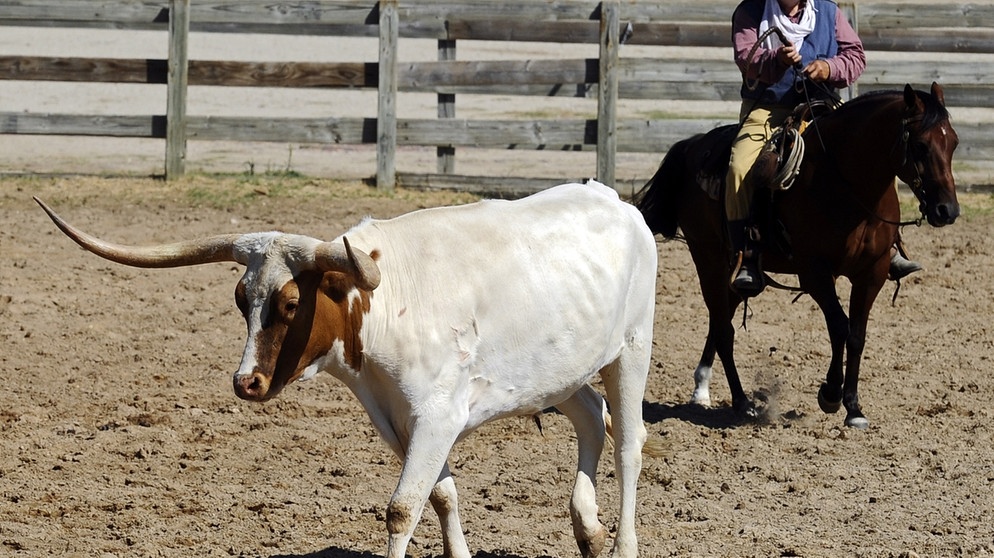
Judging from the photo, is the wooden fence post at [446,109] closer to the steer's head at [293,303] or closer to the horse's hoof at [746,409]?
the horse's hoof at [746,409]

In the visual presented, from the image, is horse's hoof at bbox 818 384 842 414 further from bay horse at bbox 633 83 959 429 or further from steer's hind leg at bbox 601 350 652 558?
steer's hind leg at bbox 601 350 652 558

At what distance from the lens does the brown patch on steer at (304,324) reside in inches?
161

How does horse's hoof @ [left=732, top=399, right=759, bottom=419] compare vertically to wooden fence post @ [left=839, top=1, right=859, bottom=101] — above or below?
below

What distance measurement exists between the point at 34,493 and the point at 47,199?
→ 789cm

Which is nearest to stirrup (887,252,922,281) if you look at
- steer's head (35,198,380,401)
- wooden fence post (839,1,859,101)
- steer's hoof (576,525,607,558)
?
steer's hoof (576,525,607,558)

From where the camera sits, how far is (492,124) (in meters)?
14.4

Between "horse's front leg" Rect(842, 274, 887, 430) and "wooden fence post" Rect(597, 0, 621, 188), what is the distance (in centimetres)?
672

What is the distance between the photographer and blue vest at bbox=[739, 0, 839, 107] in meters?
7.50

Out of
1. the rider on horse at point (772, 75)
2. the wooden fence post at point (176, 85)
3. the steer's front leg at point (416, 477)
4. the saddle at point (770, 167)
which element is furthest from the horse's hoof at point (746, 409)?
the wooden fence post at point (176, 85)

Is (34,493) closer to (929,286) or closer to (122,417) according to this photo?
(122,417)

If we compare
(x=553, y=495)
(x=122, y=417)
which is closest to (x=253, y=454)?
(x=122, y=417)

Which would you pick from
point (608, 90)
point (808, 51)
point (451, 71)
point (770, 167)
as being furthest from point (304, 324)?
point (451, 71)

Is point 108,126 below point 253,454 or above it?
above

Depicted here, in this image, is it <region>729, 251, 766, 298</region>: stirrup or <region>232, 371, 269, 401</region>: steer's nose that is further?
<region>729, 251, 766, 298</region>: stirrup
